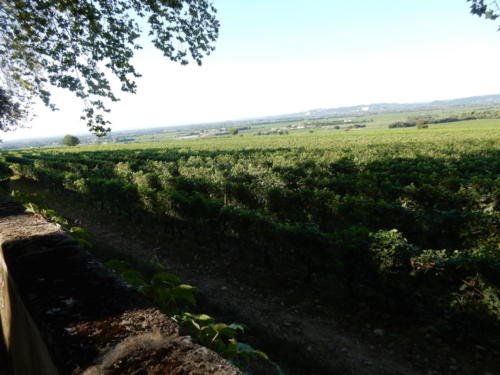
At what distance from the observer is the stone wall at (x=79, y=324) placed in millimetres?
1020

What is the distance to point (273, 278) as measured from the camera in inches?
285

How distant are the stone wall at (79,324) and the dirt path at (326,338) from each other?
3.75 m

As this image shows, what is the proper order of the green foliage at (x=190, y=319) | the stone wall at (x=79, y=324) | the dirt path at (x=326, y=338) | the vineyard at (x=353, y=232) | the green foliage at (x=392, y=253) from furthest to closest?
the green foliage at (x=392, y=253) → the vineyard at (x=353, y=232) → the dirt path at (x=326, y=338) → the green foliage at (x=190, y=319) → the stone wall at (x=79, y=324)

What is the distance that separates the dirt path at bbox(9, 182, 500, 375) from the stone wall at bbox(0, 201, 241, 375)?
375cm

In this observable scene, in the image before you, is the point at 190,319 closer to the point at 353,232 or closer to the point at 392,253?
the point at 392,253

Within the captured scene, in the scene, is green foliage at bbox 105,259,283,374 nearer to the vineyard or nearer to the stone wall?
the stone wall

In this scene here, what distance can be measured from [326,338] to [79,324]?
5.08 m

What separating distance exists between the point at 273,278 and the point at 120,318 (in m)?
6.35

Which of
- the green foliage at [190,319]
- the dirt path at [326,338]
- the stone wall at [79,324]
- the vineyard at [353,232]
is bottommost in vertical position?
the dirt path at [326,338]

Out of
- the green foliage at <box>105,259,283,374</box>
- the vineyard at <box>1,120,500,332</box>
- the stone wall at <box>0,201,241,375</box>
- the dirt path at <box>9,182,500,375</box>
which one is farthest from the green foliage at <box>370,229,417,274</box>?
the stone wall at <box>0,201,241,375</box>

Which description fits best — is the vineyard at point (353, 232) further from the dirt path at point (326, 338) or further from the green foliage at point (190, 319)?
the green foliage at point (190, 319)

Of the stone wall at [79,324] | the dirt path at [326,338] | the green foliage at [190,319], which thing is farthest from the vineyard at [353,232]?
the stone wall at [79,324]

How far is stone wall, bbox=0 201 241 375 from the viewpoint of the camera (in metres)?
1.02

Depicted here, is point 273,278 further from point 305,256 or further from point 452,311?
point 452,311
